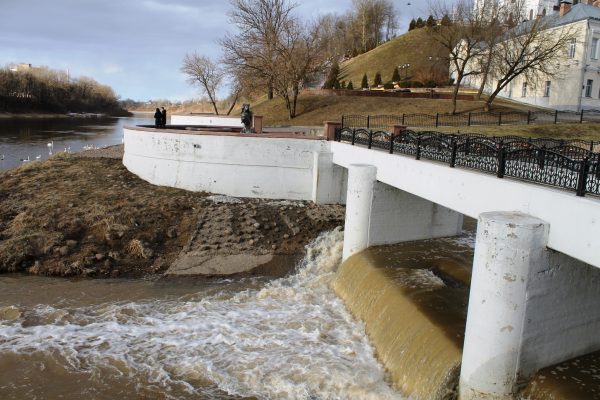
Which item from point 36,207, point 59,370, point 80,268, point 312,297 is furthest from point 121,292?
point 36,207

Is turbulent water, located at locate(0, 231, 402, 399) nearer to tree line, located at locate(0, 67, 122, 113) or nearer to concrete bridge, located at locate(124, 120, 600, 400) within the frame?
concrete bridge, located at locate(124, 120, 600, 400)

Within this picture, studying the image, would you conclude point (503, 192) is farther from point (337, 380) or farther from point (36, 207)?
point (36, 207)

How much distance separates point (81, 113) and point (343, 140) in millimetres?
104076

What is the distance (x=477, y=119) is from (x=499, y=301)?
1172 inches

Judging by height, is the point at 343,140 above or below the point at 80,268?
above

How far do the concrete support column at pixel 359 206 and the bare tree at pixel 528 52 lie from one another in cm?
2589

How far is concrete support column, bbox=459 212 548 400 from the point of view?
6.81 metres

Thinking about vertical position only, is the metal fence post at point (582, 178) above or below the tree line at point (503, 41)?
below

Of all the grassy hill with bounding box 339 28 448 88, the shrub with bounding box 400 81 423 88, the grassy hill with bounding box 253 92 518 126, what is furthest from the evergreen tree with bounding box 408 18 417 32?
the grassy hill with bounding box 253 92 518 126

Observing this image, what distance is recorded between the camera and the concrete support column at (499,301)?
6812 millimetres

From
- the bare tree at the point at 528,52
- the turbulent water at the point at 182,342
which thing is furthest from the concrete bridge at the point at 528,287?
the bare tree at the point at 528,52

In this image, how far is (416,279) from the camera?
11.3 metres

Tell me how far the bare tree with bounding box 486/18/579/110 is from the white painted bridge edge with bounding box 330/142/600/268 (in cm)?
2639

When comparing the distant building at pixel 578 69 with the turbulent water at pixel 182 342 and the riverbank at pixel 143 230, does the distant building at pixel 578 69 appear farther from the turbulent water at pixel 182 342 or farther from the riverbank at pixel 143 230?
the turbulent water at pixel 182 342
